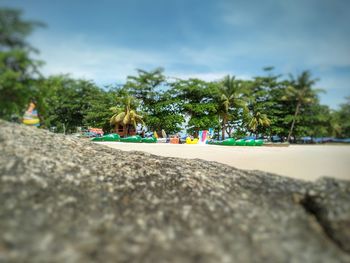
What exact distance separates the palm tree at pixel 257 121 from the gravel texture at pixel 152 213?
3.19 meters

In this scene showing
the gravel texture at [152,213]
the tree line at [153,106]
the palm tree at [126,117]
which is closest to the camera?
the gravel texture at [152,213]

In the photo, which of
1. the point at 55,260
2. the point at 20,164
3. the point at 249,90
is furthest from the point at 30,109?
the point at 249,90

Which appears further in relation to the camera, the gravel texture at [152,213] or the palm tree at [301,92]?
the palm tree at [301,92]

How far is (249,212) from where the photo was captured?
16.0 feet

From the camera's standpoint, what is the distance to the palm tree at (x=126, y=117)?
16328mm

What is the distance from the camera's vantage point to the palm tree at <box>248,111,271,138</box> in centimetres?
957

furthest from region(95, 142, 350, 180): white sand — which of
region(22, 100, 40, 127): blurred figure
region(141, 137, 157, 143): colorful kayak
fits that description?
region(141, 137, 157, 143): colorful kayak

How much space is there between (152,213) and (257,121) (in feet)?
20.2

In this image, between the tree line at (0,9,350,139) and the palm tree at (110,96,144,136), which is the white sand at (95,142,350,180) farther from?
the palm tree at (110,96,144,136)

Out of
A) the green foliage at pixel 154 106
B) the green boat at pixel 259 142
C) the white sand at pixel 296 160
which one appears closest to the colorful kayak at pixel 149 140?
the green foliage at pixel 154 106

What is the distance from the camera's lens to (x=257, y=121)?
32.0ft

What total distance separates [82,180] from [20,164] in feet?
4.09

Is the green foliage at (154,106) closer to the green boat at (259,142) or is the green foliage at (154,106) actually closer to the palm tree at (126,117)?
the palm tree at (126,117)

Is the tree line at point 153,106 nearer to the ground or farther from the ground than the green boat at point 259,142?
farther from the ground
